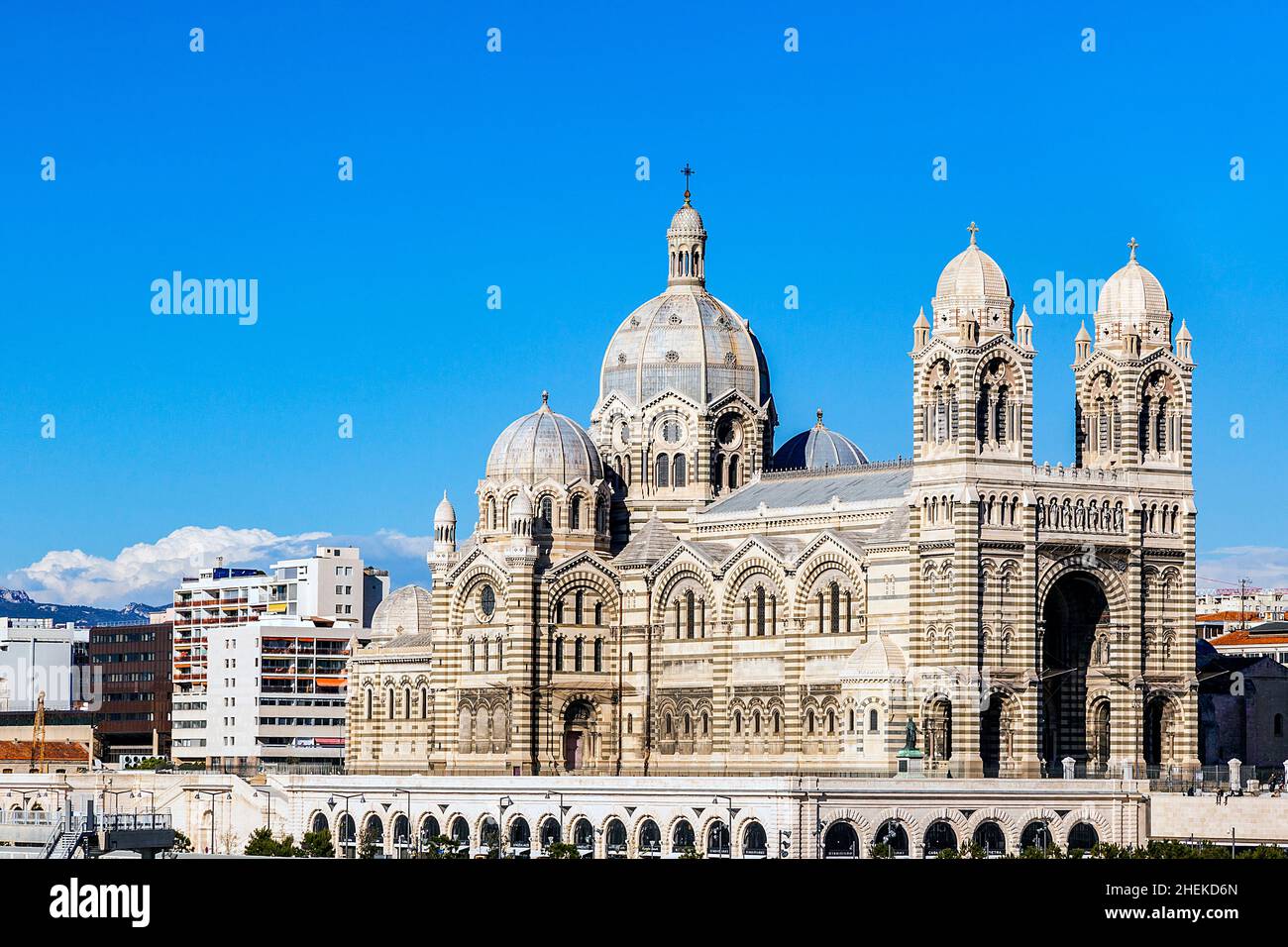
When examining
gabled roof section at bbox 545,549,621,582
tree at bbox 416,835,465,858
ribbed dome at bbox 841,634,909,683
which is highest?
gabled roof section at bbox 545,549,621,582

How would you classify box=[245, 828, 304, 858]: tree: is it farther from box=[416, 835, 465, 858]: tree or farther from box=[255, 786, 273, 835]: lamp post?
box=[255, 786, 273, 835]: lamp post

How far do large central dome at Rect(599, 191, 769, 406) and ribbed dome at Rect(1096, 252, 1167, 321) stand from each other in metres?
23.5

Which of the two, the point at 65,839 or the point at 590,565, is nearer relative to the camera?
the point at 65,839

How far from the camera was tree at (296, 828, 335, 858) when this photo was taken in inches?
4722

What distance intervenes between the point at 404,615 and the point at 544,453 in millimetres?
19602

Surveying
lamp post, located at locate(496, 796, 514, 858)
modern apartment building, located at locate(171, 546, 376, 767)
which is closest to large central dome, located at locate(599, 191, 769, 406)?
lamp post, located at locate(496, 796, 514, 858)

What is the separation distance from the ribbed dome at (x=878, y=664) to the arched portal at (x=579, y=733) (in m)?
19.7

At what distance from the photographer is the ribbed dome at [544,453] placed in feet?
455

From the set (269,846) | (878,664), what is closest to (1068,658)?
(878,664)

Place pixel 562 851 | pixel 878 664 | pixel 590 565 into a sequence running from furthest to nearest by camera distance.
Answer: pixel 590 565, pixel 878 664, pixel 562 851

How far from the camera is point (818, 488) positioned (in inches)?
5231

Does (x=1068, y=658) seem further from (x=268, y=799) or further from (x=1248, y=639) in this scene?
(x=1248, y=639)
